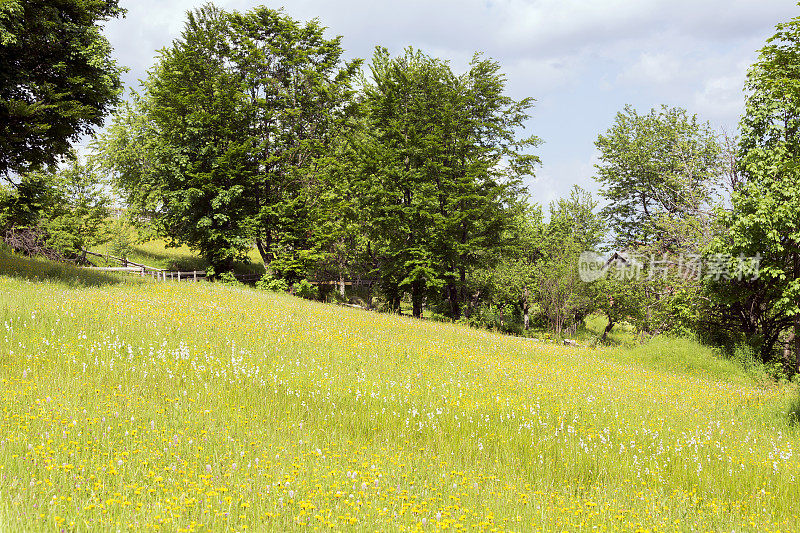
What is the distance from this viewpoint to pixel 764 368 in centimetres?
1958

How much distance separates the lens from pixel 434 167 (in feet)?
90.5

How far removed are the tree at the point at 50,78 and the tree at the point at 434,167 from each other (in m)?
13.8

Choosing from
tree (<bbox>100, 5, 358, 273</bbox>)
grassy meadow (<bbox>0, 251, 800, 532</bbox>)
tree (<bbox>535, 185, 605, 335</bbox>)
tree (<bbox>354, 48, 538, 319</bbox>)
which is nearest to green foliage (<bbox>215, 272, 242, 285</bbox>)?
tree (<bbox>100, 5, 358, 273</bbox>)

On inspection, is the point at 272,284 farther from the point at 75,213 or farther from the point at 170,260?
the point at 170,260

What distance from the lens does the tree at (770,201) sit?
642 inches

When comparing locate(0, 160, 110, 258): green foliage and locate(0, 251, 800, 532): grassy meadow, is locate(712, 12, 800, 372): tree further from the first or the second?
locate(0, 160, 110, 258): green foliage

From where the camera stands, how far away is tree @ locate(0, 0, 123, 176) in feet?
52.8

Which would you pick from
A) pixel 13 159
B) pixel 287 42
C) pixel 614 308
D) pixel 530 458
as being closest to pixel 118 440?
pixel 530 458

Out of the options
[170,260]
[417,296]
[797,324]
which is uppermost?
[170,260]

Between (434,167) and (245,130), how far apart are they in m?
12.0

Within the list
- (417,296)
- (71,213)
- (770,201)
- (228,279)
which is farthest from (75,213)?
(770,201)

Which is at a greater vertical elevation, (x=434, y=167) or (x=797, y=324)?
(x=434, y=167)

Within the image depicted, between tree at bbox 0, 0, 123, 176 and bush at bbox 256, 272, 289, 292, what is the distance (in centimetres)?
1336

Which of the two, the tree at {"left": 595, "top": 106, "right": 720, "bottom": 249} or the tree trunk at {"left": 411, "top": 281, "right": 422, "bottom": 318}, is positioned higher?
the tree at {"left": 595, "top": 106, "right": 720, "bottom": 249}
